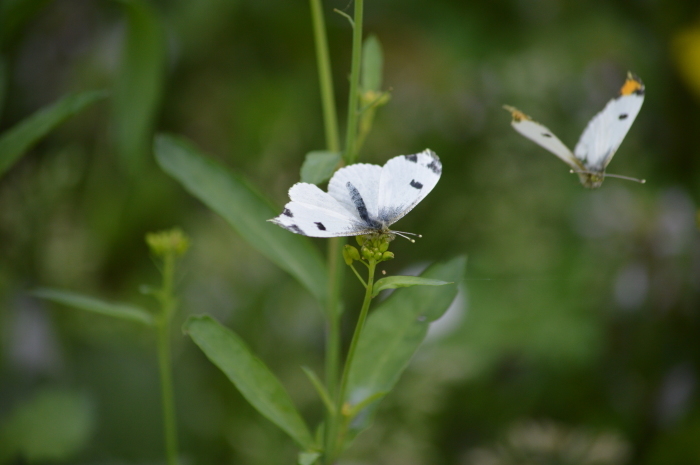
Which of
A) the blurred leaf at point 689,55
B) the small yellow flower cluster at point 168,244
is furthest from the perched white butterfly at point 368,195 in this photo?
the blurred leaf at point 689,55

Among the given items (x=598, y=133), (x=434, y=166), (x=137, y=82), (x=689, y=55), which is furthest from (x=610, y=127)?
(x=689, y=55)

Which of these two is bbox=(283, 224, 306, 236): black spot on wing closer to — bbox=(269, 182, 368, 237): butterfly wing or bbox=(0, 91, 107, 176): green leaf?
bbox=(269, 182, 368, 237): butterfly wing

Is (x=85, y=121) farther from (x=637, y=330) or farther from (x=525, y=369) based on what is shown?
(x=637, y=330)

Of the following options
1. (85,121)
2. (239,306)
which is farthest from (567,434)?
(85,121)

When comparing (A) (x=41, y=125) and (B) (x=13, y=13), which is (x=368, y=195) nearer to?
(A) (x=41, y=125)

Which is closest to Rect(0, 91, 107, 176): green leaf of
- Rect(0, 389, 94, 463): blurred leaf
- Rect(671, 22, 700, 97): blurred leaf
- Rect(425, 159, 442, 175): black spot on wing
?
Rect(425, 159, 442, 175): black spot on wing

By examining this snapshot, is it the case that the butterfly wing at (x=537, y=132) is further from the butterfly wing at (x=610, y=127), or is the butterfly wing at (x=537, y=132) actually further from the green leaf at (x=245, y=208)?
the green leaf at (x=245, y=208)

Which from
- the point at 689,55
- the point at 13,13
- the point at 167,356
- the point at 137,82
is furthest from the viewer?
the point at 689,55
